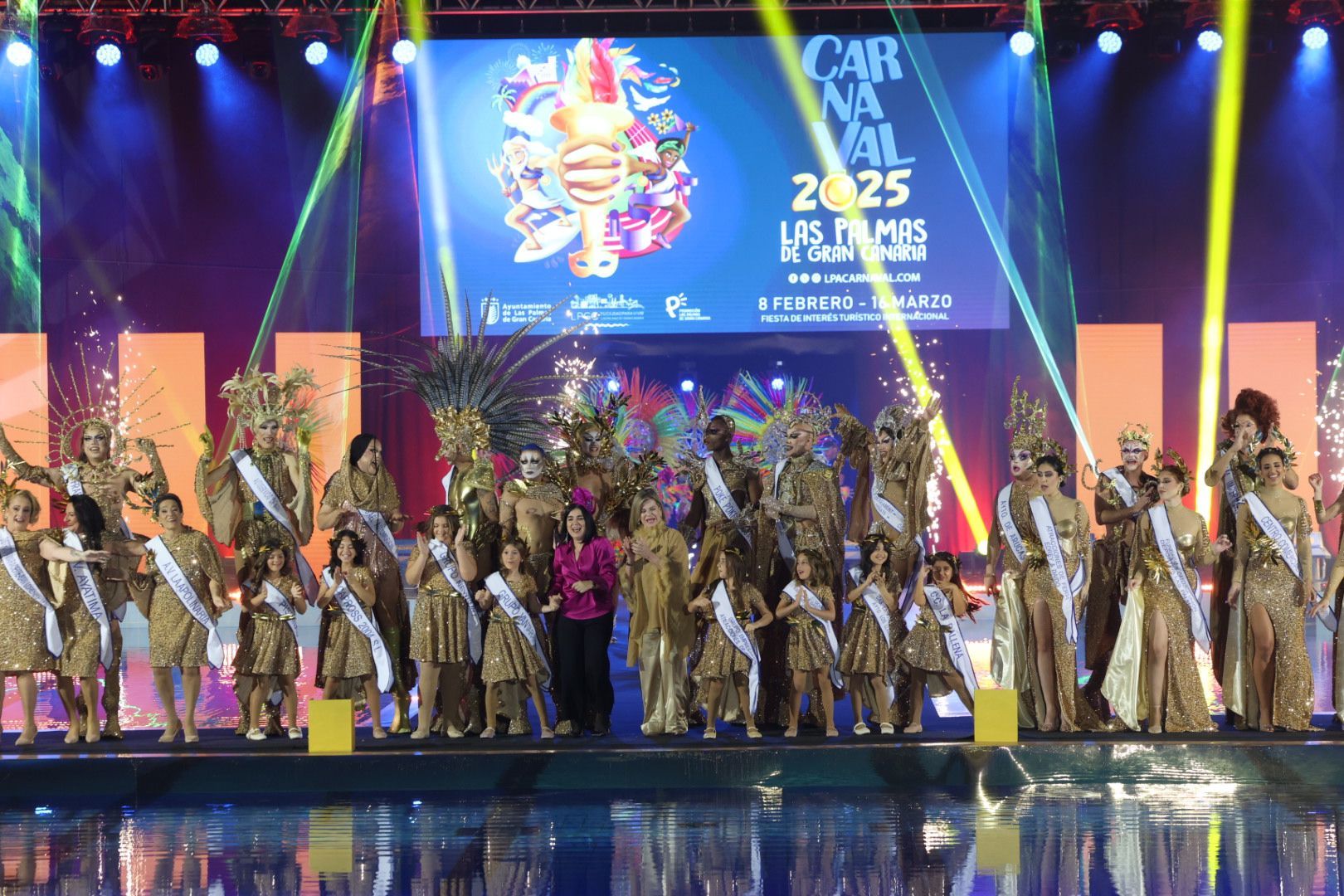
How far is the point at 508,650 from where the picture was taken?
19.2 feet

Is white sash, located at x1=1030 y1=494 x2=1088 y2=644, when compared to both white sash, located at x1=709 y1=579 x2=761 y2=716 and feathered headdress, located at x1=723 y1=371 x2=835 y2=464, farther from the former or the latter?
feathered headdress, located at x1=723 y1=371 x2=835 y2=464

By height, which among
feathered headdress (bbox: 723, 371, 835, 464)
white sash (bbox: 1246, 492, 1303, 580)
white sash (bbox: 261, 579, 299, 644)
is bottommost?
white sash (bbox: 261, 579, 299, 644)

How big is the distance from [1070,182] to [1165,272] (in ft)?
3.55

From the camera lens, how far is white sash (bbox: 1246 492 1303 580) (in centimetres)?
588

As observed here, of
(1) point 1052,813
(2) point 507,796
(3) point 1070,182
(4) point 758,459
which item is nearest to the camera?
(1) point 1052,813

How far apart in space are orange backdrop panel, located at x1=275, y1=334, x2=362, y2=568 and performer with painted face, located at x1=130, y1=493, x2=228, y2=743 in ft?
17.1

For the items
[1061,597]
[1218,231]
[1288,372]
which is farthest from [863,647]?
[1218,231]

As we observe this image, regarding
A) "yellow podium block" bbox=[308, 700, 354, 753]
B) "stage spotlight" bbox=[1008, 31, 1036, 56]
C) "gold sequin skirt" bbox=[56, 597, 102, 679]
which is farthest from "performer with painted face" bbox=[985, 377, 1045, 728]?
"stage spotlight" bbox=[1008, 31, 1036, 56]

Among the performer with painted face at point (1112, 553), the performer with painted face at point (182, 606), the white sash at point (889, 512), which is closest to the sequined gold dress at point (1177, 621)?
the performer with painted face at point (1112, 553)

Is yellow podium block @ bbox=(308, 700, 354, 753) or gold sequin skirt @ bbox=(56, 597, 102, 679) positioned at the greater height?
gold sequin skirt @ bbox=(56, 597, 102, 679)

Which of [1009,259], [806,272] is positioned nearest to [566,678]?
[806,272]

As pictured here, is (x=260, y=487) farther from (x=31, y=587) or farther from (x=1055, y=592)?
(x=1055, y=592)

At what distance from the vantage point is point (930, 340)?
11.4 m

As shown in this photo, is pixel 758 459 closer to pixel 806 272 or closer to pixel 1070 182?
pixel 806 272
